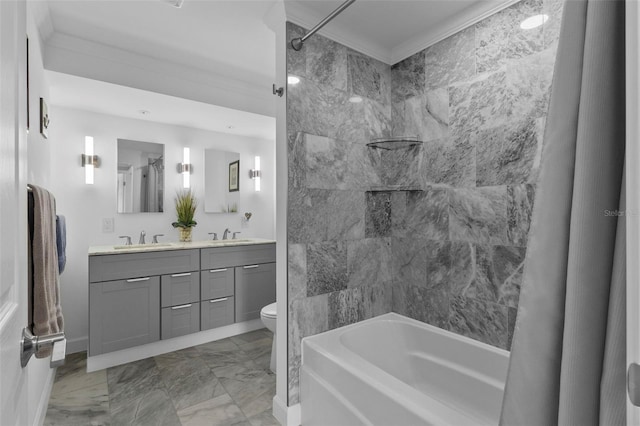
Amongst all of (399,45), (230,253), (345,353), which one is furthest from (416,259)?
(230,253)

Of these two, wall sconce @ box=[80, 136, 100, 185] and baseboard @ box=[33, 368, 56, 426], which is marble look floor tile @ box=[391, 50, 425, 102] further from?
baseboard @ box=[33, 368, 56, 426]

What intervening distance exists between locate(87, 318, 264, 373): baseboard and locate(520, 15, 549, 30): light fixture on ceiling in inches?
128

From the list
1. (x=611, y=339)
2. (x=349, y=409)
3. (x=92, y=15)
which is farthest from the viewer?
(x=92, y=15)

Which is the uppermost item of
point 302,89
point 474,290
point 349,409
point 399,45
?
point 399,45

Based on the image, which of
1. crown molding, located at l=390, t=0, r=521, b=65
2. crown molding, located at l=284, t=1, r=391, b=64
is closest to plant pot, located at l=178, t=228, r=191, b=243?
crown molding, located at l=284, t=1, r=391, b=64

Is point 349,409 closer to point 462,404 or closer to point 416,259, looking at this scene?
point 462,404

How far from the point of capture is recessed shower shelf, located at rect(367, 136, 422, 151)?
221cm

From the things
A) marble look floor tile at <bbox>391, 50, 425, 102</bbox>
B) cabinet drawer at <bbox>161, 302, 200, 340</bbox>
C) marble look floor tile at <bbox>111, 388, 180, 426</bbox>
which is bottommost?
marble look floor tile at <bbox>111, 388, 180, 426</bbox>

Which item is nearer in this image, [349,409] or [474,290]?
[349,409]

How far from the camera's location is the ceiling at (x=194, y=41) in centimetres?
205

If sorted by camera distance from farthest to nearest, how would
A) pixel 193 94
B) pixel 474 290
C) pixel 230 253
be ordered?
1. pixel 230 253
2. pixel 193 94
3. pixel 474 290

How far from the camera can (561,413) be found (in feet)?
1.71

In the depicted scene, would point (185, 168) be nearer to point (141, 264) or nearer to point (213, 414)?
point (141, 264)

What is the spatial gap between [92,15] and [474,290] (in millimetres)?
2961
